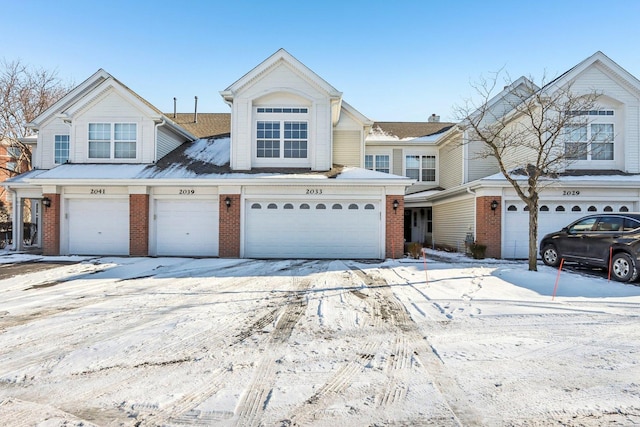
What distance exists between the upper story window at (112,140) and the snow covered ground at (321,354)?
27.8ft

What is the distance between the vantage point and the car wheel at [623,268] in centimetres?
855

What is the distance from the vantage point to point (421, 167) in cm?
2045

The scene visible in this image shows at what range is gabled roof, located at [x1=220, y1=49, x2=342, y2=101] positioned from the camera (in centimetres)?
1438

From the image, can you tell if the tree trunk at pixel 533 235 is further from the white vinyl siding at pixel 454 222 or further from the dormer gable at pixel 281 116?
the dormer gable at pixel 281 116

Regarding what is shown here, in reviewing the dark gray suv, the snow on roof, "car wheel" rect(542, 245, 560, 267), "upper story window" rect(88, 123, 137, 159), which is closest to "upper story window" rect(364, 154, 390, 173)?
the snow on roof

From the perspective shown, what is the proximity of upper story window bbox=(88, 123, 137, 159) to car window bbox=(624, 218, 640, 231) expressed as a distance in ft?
58.2

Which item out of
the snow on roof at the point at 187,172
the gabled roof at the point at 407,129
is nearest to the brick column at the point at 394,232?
→ the snow on roof at the point at 187,172

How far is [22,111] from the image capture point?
82.4ft

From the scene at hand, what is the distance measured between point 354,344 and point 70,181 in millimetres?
14105

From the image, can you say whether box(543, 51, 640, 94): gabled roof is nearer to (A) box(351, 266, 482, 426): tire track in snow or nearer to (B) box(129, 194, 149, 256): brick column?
(A) box(351, 266, 482, 426): tire track in snow

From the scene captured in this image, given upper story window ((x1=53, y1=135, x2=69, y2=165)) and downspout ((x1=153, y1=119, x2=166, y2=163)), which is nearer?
downspout ((x1=153, y1=119, x2=166, y2=163))

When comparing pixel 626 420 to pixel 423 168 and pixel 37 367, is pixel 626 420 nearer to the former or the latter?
pixel 37 367

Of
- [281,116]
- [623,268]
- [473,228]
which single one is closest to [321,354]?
[623,268]

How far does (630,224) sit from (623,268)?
1.21 metres
